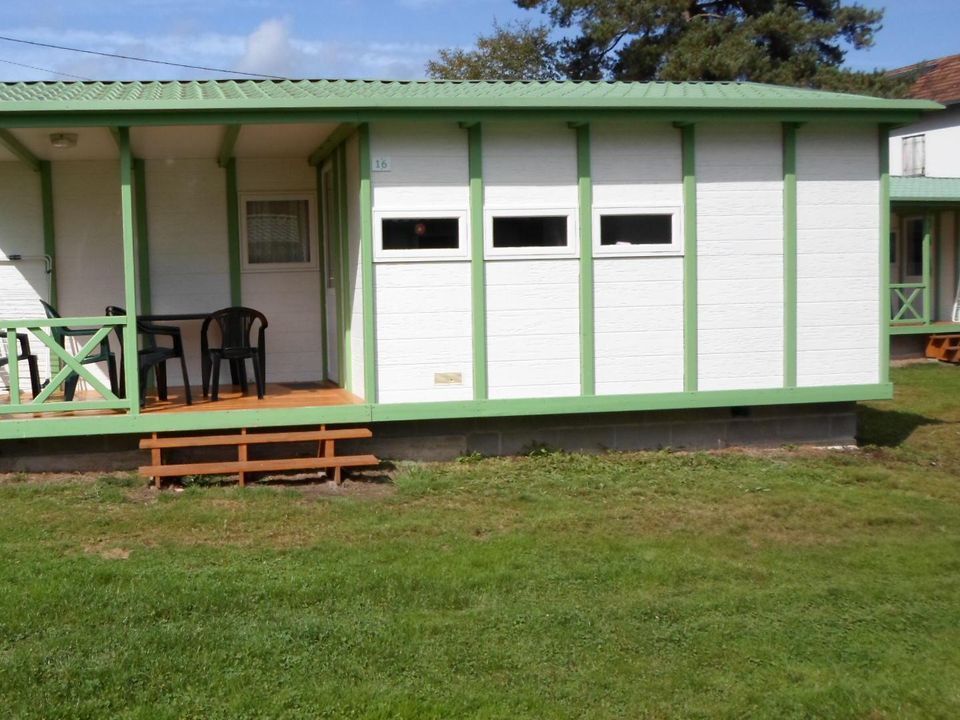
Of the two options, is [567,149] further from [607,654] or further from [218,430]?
[607,654]

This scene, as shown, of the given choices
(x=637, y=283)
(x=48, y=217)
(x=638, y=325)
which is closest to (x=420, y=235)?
(x=637, y=283)

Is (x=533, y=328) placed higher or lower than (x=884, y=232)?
lower

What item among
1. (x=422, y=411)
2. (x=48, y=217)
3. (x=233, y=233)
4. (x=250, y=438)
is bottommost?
(x=250, y=438)

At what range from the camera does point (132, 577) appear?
5.85 meters

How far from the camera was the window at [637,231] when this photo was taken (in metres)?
8.98

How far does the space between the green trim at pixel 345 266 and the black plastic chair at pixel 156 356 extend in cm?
133

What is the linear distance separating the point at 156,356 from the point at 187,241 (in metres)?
1.81

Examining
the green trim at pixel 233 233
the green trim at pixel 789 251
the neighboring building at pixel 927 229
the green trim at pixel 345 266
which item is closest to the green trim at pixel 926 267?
the neighboring building at pixel 927 229

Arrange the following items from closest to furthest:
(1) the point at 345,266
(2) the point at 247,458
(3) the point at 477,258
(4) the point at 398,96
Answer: (2) the point at 247,458
(4) the point at 398,96
(3) the point at 477,258
(1) the point at 345,266

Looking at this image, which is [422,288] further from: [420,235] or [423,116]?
[423,116]

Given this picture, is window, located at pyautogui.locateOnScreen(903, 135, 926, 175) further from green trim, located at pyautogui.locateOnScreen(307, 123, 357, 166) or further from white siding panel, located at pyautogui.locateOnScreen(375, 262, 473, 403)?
white siding panel, located at pyautogui.locateOnScreen(375, 262, 473, 403)

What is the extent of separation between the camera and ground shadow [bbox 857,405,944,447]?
1009cm

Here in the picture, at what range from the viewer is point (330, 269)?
10180 mm

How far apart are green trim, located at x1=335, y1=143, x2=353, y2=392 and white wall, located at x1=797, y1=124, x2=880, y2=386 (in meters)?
→ 3.78
